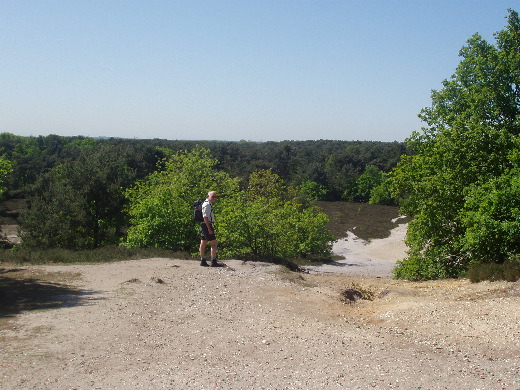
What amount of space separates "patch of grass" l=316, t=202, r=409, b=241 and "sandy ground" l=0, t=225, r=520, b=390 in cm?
3882

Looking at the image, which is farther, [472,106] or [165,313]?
[472,106]

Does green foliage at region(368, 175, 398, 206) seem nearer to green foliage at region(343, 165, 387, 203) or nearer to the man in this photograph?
green foliage at region(343, 165, 387, 203)

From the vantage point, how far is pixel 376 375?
5.46 m

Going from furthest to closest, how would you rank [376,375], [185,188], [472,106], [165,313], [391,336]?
[185,188] < [472,106] < [165,313] < [391,336] < [376,375]

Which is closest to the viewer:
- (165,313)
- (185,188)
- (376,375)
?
(376,375)

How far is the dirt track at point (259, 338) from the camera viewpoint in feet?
17.8

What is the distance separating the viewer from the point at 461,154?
1706 cm

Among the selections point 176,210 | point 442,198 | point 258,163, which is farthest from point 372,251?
point 258,163

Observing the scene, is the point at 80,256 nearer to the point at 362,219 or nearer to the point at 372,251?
the point at 372,251

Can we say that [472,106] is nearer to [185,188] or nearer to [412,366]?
[185,188]

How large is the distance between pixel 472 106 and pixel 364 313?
39.4 ft

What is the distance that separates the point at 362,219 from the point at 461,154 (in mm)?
44840

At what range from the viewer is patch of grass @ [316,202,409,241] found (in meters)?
53.3

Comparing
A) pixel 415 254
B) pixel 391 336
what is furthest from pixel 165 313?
pixel 415 254
